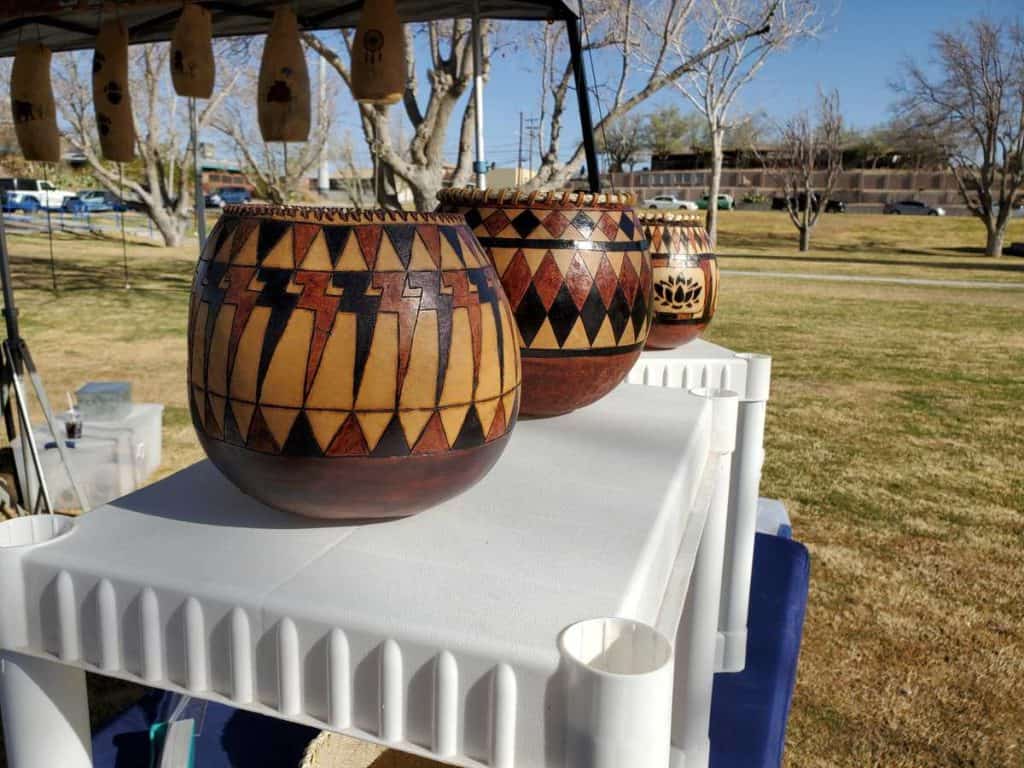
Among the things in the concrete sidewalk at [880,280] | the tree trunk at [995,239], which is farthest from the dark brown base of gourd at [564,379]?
the tree trunk at [995,239]

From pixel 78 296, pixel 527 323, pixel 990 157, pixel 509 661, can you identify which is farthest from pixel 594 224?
pixel 990 157

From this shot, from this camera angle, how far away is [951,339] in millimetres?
8500

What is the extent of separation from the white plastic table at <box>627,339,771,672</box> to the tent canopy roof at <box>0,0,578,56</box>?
166cm

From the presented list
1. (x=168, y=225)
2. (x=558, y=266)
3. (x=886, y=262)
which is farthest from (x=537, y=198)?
(x=886, y=262)

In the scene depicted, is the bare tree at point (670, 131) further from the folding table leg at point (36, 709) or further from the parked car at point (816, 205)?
the folding table leg at point (36, 709)

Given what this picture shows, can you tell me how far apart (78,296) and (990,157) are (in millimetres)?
19989

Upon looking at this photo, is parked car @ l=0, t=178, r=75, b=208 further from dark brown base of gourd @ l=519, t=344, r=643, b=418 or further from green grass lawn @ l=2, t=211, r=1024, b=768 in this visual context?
dark brown base of gourd @ l=519, t=344, r=643, b=418

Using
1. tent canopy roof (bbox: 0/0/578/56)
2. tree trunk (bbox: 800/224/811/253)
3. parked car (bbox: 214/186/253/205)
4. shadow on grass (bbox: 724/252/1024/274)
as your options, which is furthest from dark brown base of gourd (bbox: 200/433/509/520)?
parked car (bbox: 214/186/253/205)

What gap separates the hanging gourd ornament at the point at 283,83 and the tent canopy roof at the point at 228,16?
0.36ft

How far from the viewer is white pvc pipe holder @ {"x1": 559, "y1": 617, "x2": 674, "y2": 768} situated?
0.55 m

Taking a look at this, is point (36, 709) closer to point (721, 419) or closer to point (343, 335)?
point (343, 335)

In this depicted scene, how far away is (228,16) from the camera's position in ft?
11.2

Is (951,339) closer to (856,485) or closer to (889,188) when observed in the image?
(856,485)

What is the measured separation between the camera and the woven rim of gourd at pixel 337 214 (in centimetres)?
73
